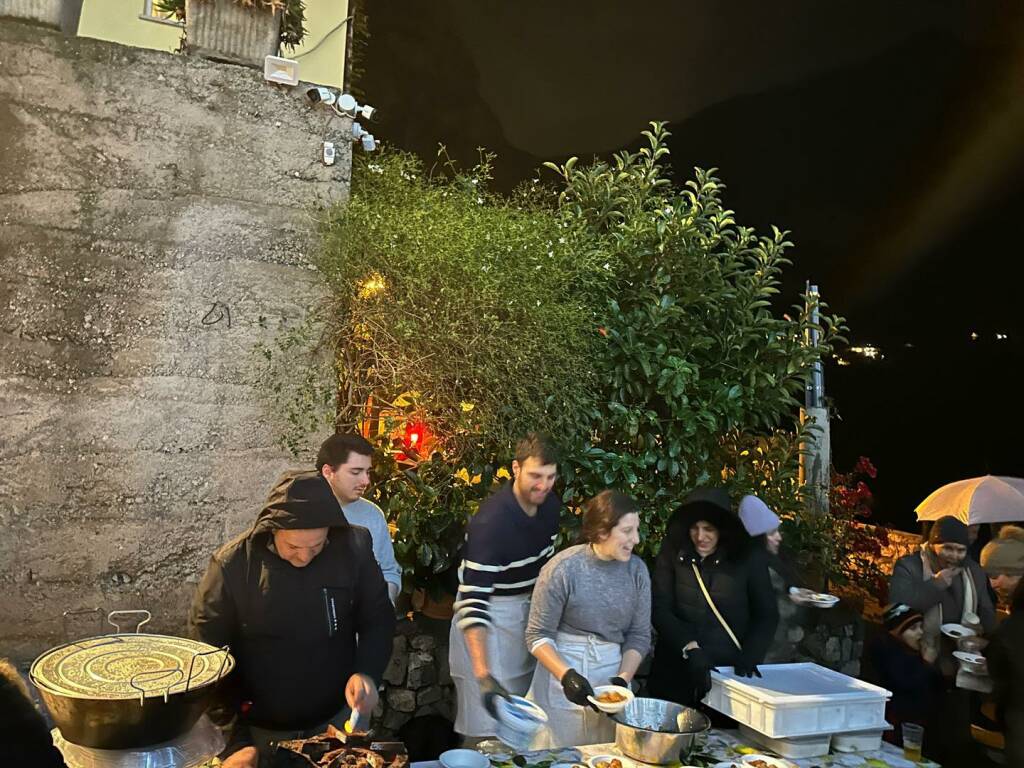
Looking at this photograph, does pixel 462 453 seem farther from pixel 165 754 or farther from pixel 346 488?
pixel 165 754

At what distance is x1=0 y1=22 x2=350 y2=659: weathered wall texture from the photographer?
3.60 m

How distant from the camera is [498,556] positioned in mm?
3361

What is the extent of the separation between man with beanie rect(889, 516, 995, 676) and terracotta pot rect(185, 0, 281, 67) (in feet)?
14.6

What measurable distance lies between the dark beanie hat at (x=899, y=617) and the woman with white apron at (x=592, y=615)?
5.12 ft

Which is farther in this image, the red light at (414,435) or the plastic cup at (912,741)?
the red light at (414,435)

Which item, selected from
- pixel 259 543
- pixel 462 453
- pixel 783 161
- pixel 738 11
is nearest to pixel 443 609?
pixel 462 453

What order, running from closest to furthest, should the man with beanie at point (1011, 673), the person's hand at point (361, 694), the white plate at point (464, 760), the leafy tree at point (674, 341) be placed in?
1. the white plate at point (464, 760)
2. the person's hand at point (361, 694)
3. the man with beanie at point (1011, 673)
4. the leafy tree at point (674, 341)

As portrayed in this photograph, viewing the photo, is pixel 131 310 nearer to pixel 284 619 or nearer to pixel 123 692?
pixel 284 619

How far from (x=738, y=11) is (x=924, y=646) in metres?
10.5

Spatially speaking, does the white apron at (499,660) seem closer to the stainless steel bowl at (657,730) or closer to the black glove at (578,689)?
the black glove at (578,689)

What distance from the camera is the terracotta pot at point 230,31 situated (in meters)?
4.09

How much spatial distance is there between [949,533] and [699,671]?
186 centimetres

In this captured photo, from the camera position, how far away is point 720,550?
11.6 feet

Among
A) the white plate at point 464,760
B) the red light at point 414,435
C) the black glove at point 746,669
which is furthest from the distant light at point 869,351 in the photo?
the white plate at point 464,760
